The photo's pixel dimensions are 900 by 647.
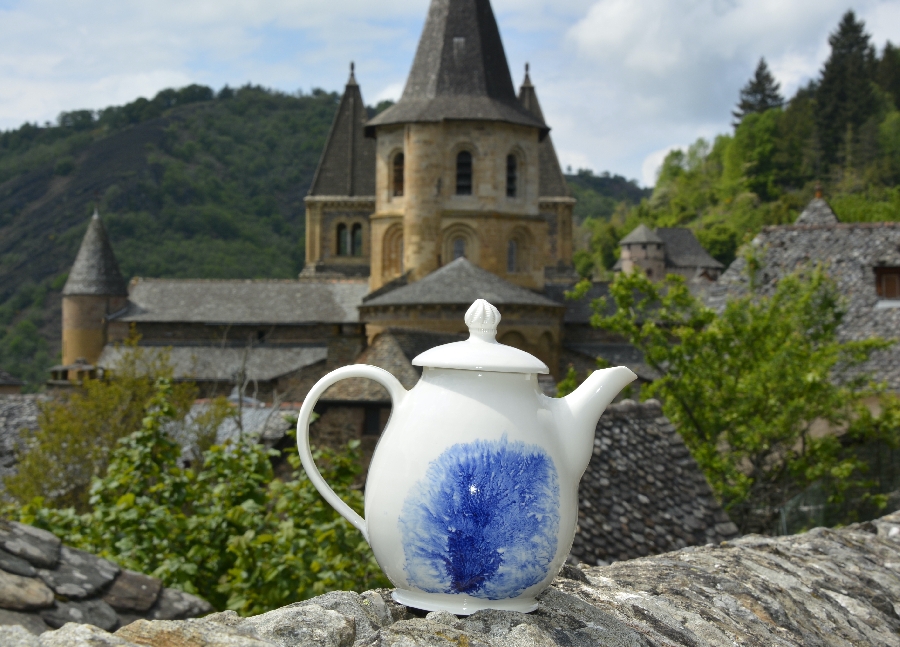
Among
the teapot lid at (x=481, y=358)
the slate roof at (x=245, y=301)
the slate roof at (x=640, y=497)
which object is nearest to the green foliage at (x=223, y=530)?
the slate roof at (x=640, y=497)

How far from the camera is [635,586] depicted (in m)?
2.75

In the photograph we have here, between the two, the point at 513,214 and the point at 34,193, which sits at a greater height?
the point at 34,193

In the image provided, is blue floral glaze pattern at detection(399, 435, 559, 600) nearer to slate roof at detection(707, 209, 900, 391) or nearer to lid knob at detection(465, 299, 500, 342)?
lid knob at detection(465, 299, 500, 342)

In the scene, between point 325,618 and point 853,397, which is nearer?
point 325,618

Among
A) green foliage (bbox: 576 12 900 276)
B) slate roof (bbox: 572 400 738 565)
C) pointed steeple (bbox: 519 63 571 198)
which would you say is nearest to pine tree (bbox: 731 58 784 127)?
green foliage (bbox: 576 12 900 276)

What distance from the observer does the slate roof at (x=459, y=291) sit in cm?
2638

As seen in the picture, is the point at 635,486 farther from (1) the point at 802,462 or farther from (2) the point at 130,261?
(2) the point at 130,261

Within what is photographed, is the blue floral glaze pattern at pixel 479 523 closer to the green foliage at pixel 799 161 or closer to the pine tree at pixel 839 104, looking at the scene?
the green foliage at pixel 799 161

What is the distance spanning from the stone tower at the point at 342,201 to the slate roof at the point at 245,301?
22.2 feet

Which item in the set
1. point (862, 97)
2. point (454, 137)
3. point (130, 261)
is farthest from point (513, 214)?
point (862, 97)

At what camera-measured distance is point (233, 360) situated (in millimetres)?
35656

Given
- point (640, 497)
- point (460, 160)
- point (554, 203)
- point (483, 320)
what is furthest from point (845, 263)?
point (554, 203)

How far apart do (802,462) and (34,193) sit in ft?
292

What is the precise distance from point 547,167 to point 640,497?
41508 millimetres
